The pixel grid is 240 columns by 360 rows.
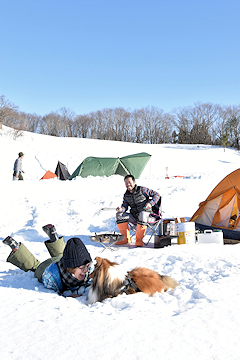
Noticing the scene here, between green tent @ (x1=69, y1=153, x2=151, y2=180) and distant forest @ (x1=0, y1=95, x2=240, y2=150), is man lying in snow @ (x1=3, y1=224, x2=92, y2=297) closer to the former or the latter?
green tent @ (x1=69, y1=153, x2=151, y2=180)

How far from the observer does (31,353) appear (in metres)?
1.68

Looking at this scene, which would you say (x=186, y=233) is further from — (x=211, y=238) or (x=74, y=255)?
(x=74, y=255)

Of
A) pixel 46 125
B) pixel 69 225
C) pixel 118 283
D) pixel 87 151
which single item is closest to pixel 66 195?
pixel 69 225

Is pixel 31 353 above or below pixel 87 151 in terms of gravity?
below

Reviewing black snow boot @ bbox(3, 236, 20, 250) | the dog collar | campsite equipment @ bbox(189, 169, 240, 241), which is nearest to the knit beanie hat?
the dog collar

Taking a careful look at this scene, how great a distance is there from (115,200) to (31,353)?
5.60 m

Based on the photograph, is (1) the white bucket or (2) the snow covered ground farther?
(1) the white bucket

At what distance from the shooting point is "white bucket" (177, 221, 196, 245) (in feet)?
14.8

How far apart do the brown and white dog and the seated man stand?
2243 mm

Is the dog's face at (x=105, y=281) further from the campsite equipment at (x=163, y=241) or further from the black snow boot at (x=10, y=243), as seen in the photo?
the campsite equipment at (x=163, y=241)

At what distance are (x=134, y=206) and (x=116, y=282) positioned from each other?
2792 millimetres

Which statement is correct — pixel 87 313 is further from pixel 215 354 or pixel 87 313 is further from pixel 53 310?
pixel 215 354

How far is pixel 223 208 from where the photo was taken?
5453 millimetres

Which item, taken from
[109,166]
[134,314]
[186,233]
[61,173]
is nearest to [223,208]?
[186,233]
